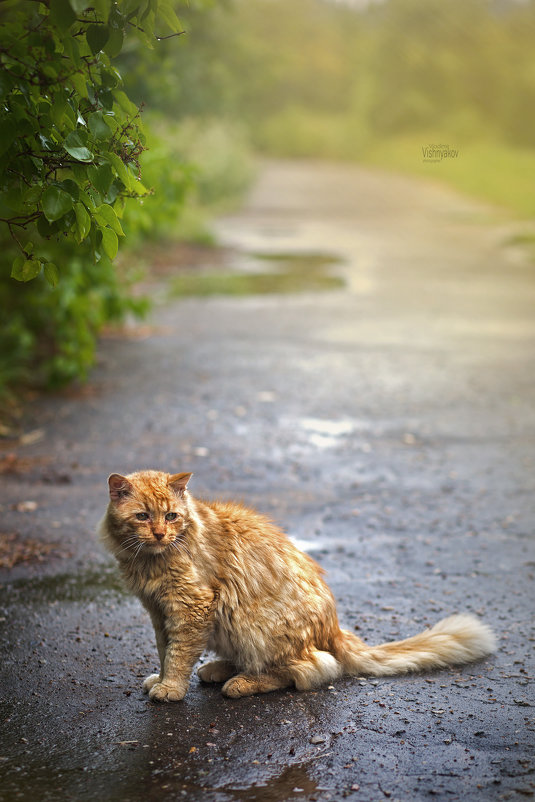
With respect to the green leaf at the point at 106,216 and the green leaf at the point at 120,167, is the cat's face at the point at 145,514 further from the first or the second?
the green leaf at the point at 120,167

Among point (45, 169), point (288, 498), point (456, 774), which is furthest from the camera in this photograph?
point (288, 498)

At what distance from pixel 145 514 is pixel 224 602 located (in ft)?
1.73

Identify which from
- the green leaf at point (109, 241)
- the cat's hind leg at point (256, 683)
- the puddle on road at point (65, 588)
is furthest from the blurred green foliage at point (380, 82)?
the cat's hind leg at point (256, 683)

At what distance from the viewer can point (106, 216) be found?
354cm

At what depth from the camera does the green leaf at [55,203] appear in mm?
3365

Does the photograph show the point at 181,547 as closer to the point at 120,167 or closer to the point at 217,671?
the point at 217,671

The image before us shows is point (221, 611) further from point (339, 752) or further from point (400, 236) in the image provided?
point (400, 236)

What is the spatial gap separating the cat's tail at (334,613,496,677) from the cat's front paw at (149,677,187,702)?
28.5 inches

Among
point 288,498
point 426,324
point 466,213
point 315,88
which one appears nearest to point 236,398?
point 288,498

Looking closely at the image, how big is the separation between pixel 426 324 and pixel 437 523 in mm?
7689

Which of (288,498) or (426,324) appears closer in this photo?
(288,498)

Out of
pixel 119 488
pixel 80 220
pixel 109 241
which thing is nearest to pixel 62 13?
pixel 80 220

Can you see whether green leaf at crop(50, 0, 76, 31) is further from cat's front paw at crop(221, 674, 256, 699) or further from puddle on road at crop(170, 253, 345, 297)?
puddle on road at crop(170, 253, 345, 297)

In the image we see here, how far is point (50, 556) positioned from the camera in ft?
18.5
